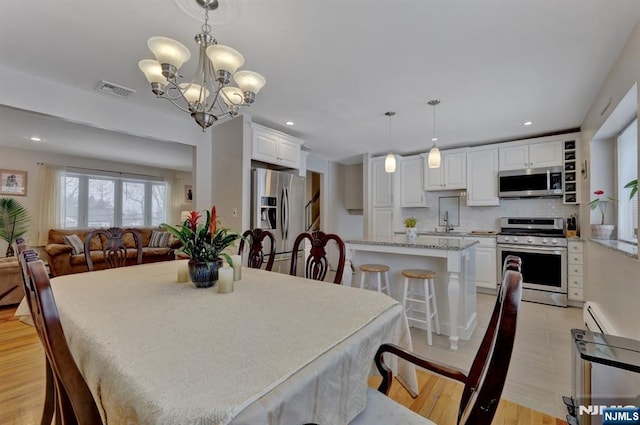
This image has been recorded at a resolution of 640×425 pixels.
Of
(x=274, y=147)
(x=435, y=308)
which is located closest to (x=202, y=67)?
(x=274, y=147)

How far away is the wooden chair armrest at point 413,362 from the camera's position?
91cm

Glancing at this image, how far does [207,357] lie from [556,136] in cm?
500

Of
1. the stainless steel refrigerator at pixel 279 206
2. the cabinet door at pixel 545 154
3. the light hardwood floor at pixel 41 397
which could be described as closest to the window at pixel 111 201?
the light hardwood floor at pixel 41 397

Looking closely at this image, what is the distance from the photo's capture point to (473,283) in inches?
118

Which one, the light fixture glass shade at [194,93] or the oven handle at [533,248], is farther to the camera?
the oven handle at [533,248]

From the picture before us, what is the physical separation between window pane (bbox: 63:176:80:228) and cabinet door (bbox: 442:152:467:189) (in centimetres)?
753

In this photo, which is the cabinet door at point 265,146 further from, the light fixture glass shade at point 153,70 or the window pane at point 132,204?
the window pane at point 132,204

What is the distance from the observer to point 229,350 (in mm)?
787

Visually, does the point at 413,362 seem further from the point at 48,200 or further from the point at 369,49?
the point at 48,200

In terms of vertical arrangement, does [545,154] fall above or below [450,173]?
above

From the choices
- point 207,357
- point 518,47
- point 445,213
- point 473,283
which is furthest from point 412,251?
point 445,213

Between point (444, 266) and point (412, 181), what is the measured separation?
2.73 meters

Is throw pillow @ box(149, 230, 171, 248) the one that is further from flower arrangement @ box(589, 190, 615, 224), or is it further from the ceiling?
flower arrangement @ box(589, 190, 615, 224)

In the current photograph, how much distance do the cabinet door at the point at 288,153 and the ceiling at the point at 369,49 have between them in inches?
22.2
